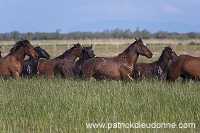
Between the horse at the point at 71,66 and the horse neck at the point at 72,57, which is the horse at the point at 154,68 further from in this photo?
the horse neck at the point at 72,57

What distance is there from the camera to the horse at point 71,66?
1653cm

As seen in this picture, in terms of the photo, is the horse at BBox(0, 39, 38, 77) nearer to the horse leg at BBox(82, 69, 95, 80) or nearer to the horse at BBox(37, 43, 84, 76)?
the horse at BBox(37, 43, 84, 76)

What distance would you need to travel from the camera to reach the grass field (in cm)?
884

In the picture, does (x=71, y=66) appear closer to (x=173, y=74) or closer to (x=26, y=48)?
(x=26, y=48)

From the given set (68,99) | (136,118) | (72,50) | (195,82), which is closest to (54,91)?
(68,99)

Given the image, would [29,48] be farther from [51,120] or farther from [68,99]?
[51,120]

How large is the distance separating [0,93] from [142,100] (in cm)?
380

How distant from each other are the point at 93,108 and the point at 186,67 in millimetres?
4775

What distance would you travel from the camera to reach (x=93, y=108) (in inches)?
385

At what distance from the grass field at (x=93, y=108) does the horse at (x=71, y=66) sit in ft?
13.6

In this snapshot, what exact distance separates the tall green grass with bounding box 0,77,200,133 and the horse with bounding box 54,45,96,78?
408 centimetres

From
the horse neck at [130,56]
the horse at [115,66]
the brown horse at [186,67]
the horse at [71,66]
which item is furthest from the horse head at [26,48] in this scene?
the brown horse at [186,67]

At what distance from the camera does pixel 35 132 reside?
8.53 metres

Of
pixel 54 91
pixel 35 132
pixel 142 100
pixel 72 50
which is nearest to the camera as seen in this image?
pixel 35 132
